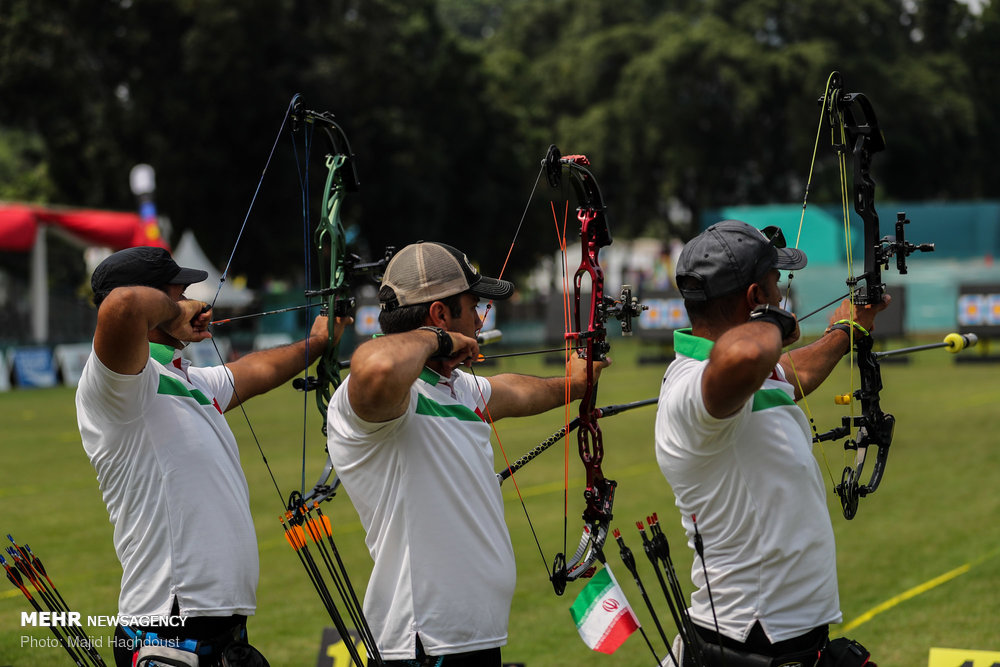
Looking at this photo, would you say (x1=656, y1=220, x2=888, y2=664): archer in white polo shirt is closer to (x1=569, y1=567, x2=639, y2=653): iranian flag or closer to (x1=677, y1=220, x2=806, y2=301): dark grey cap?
(x1=677, y1=220, x2=806, y2=301): dark grey cap

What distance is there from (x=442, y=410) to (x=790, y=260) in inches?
41.8

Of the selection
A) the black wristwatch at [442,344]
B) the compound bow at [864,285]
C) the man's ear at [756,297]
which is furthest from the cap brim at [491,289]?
the compound bow at [864,285]

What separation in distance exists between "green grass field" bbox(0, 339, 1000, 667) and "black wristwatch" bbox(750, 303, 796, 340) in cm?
294

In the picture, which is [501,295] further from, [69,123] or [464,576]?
[69,123]

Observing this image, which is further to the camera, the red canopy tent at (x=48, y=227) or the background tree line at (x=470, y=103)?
the background tree line at (x=470, y=103)

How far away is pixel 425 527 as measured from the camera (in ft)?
10.5

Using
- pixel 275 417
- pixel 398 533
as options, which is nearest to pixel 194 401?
pixel 398 533

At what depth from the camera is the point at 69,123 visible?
29.4 m

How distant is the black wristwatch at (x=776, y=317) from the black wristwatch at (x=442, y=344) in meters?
0.79

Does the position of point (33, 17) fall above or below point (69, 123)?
above

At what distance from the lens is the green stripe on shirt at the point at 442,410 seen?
3.25m

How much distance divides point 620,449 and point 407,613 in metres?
9.79

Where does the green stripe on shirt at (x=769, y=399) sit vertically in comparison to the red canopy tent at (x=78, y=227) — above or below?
above

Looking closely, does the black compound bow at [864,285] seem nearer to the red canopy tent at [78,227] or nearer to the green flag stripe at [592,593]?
the green flag stripe at [592,593]
